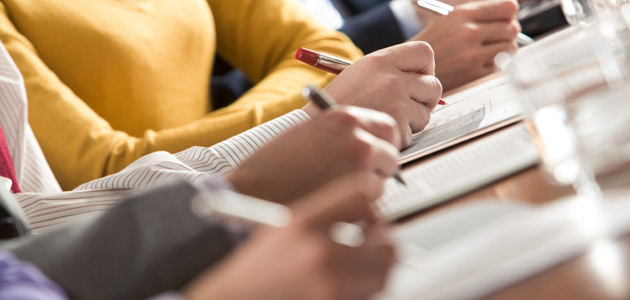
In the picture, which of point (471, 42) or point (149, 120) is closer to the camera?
point (471, 42)

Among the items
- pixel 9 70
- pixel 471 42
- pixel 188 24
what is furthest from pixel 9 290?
pixel 188 24

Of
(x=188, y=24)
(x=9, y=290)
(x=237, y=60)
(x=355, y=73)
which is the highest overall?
(x=9, y=290)

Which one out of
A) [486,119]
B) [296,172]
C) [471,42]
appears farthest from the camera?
[471,42]

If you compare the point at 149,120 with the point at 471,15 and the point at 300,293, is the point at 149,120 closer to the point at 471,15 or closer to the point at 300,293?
the point at 471,15

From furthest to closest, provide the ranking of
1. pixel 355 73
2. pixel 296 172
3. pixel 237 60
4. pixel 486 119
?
pixel 237 60 < pixel 355 73 < pixel 486 119 < pixel 296 172

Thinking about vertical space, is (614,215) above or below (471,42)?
above

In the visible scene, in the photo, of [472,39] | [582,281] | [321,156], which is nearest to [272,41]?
[472,39]

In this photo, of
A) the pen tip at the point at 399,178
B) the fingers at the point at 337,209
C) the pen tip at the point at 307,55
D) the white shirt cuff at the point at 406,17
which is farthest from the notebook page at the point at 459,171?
the white shirt cuff at the point at 406,17

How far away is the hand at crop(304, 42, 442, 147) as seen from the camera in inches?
37.1

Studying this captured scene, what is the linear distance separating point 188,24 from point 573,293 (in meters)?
1.18

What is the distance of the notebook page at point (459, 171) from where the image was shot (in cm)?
62

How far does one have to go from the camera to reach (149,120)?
1364 millimetres

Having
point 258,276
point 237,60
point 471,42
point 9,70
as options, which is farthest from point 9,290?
point 237,60

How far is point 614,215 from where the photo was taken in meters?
0.43
